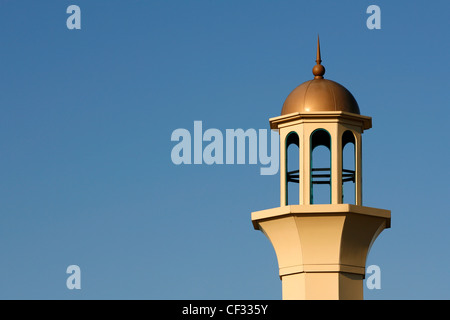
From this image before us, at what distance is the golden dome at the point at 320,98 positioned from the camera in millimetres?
47031

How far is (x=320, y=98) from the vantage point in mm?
47062

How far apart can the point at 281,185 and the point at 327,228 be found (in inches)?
79.1

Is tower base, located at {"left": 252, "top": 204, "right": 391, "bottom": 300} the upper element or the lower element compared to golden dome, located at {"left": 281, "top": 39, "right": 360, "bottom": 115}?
lower

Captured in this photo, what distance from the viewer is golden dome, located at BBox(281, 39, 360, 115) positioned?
154 feet

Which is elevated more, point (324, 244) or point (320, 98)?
point (320, 98)

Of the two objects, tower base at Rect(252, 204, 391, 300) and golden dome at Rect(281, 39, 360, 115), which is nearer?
tower base at Rect(252, 204, 391, 300)

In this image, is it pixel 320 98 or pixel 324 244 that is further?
pixel 320 98

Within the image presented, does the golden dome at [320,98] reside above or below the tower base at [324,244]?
above
